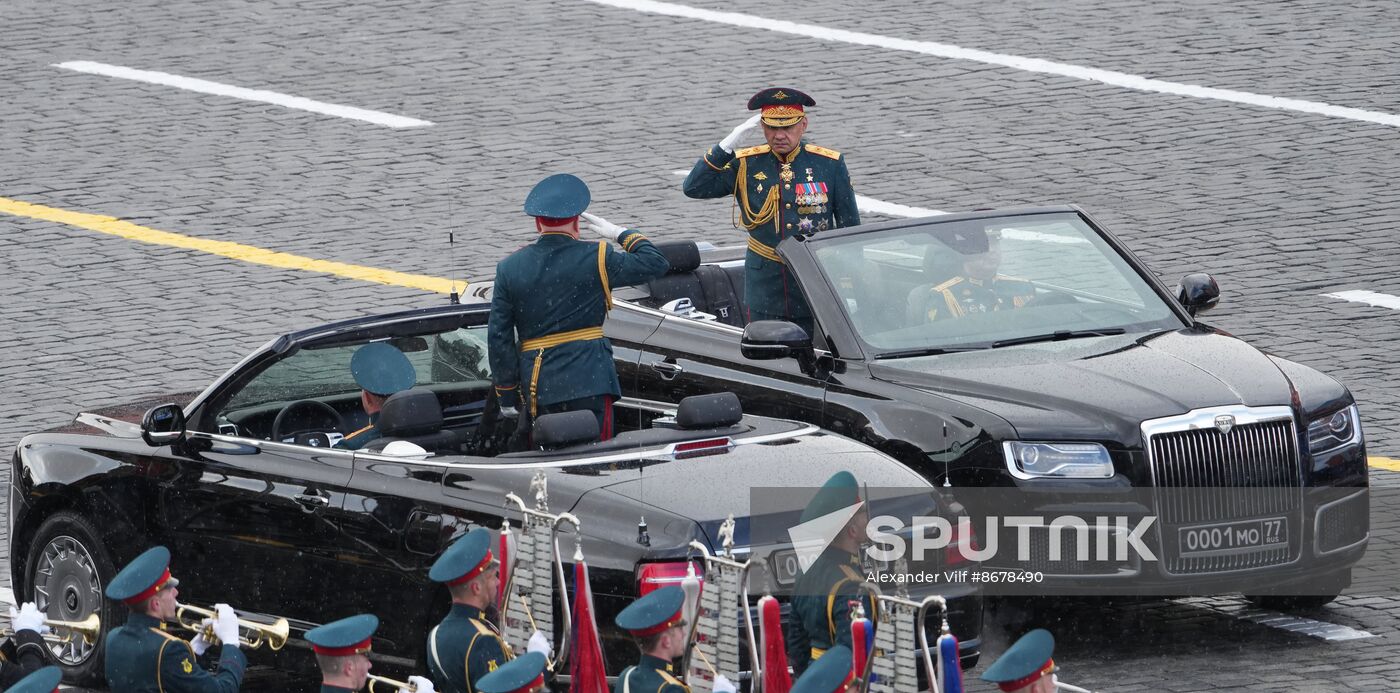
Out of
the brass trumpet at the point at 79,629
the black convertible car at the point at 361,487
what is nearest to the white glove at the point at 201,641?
the brass trumpet at the point at 79,629

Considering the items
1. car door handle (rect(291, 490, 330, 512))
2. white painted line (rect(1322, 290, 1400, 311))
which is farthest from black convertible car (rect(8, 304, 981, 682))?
white painted line (rect(1322, 290, 1400, 311))

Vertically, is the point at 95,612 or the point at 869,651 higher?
the point at 869,651

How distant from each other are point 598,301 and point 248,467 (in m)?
1.82

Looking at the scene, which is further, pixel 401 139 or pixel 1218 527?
pixel 401 139

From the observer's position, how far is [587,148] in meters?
20.0

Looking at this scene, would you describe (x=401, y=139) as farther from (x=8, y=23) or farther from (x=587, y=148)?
(x=8, y=23)

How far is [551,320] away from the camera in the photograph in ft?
35.0

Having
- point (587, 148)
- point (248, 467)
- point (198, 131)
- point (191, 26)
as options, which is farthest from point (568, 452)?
point (191, 26)

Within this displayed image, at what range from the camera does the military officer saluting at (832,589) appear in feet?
25.9

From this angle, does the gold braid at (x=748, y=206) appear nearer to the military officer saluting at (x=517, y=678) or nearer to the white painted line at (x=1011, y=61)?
the military officer saluting at (x=517, y=678)

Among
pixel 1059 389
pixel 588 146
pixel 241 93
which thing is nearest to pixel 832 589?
pixel 1059 389

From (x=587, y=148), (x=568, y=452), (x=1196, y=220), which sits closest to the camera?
(x=568, y=452)

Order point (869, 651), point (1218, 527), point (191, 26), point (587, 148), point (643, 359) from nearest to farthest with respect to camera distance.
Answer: point (869, 651) < point (1218, 527) < point (643, 359) < point (587, 148) < point (191, 26)

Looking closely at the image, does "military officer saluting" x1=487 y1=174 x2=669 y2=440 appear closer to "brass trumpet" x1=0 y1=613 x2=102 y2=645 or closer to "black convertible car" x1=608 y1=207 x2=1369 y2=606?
"black convertible car" x1=608 y1=207 x2=1369 y2=606
